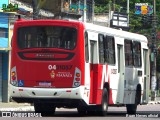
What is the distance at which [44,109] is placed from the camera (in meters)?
25.3

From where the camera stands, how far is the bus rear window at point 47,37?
76.3ft

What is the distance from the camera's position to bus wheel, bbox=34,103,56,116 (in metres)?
24.9

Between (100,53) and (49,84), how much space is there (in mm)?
2667

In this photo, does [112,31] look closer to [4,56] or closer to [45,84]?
[45,84]

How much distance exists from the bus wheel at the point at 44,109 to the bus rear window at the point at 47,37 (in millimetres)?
2444

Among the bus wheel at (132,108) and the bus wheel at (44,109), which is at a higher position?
the bus wheel at (44,109)

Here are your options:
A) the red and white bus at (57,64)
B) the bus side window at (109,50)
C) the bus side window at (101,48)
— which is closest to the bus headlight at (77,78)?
the red and white bus at (57,64)

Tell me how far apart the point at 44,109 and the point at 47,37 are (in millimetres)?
3233

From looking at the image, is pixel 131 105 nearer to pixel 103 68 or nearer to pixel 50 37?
pixel 103 68

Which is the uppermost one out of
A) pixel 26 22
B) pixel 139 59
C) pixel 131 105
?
pixel 26 22

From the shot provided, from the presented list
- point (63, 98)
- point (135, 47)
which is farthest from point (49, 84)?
point (135, 47)

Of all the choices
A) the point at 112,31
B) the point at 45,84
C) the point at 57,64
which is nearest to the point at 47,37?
the point at 57,64

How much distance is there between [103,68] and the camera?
25.0m

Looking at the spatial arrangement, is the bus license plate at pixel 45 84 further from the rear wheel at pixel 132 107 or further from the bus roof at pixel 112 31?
the rear wheel at pixel 132 107
